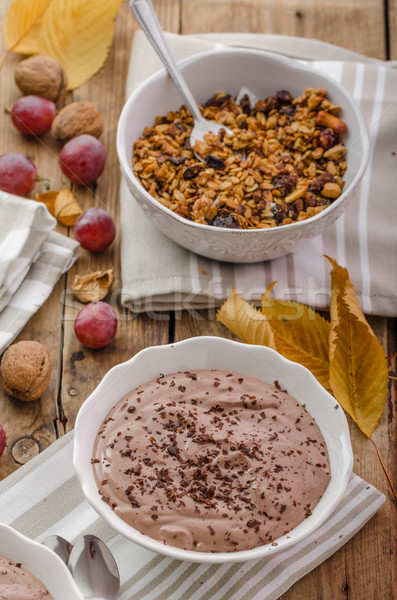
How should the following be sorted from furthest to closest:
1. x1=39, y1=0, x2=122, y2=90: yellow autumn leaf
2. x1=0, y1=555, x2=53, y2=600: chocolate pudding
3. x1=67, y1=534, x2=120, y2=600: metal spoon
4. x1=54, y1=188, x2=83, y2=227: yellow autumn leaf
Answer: x1=39, y1=0, x2=122, y2=90: yellow autumn leaf → x1=54, y1=188, x2=83, y2=227: yellow autumn leaf → x1=67, y1=534, x2=120, y2=600: metal spoon → x1=0, y1=555, x2=53, y2=600: chocolate pudding

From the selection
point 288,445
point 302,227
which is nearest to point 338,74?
point 302,227

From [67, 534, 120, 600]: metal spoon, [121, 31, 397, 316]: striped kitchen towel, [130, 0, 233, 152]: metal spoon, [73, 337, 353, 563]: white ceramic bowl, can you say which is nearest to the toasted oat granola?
[130, 0, 233, 152]: metal spoon

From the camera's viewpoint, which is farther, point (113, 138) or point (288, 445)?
point (113, 138)

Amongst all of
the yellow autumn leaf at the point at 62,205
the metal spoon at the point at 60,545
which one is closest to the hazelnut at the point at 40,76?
the yellow autumn leaf at the point at 62,205

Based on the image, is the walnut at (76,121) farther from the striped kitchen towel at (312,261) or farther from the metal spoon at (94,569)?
the metal spoon at (94,569)

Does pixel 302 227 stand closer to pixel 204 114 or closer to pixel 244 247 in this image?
pixel 244 247

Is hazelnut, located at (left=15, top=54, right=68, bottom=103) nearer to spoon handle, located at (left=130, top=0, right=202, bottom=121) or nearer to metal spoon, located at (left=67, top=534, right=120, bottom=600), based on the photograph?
spoon handle, located at (left=130, top=0, right=202, bottom=121)
